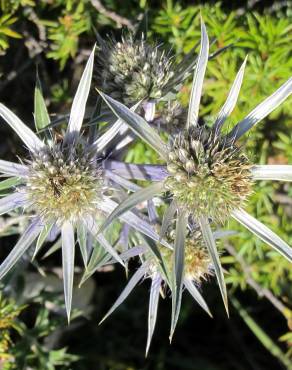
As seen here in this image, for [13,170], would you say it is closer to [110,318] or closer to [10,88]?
[10,88]

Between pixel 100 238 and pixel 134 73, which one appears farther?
pixel 134 73

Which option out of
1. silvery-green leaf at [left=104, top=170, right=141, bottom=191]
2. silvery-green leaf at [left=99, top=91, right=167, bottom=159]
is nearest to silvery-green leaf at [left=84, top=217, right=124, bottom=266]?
silvery-green leaf at [left=104, top=170, right=141, bottom=191]

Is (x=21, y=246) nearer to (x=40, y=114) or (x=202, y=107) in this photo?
(x=40, y=114)

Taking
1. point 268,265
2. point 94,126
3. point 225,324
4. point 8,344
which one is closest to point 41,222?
point 94,126

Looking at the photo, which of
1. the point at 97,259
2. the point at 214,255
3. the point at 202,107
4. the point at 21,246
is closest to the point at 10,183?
the point at 21,246

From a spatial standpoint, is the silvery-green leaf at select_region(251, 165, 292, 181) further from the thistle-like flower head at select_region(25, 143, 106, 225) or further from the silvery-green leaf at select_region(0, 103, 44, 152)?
the silvery-green leaf at select_region(0, 103, 44, 152)

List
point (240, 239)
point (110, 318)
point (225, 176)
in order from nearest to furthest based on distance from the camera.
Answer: point (225, 176) → point (240, 239) → point (110, 318)

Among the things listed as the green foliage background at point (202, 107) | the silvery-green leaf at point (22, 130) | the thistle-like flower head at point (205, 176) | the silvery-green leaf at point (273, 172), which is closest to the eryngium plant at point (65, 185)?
the silvery-green leaf at point (22, 130)
